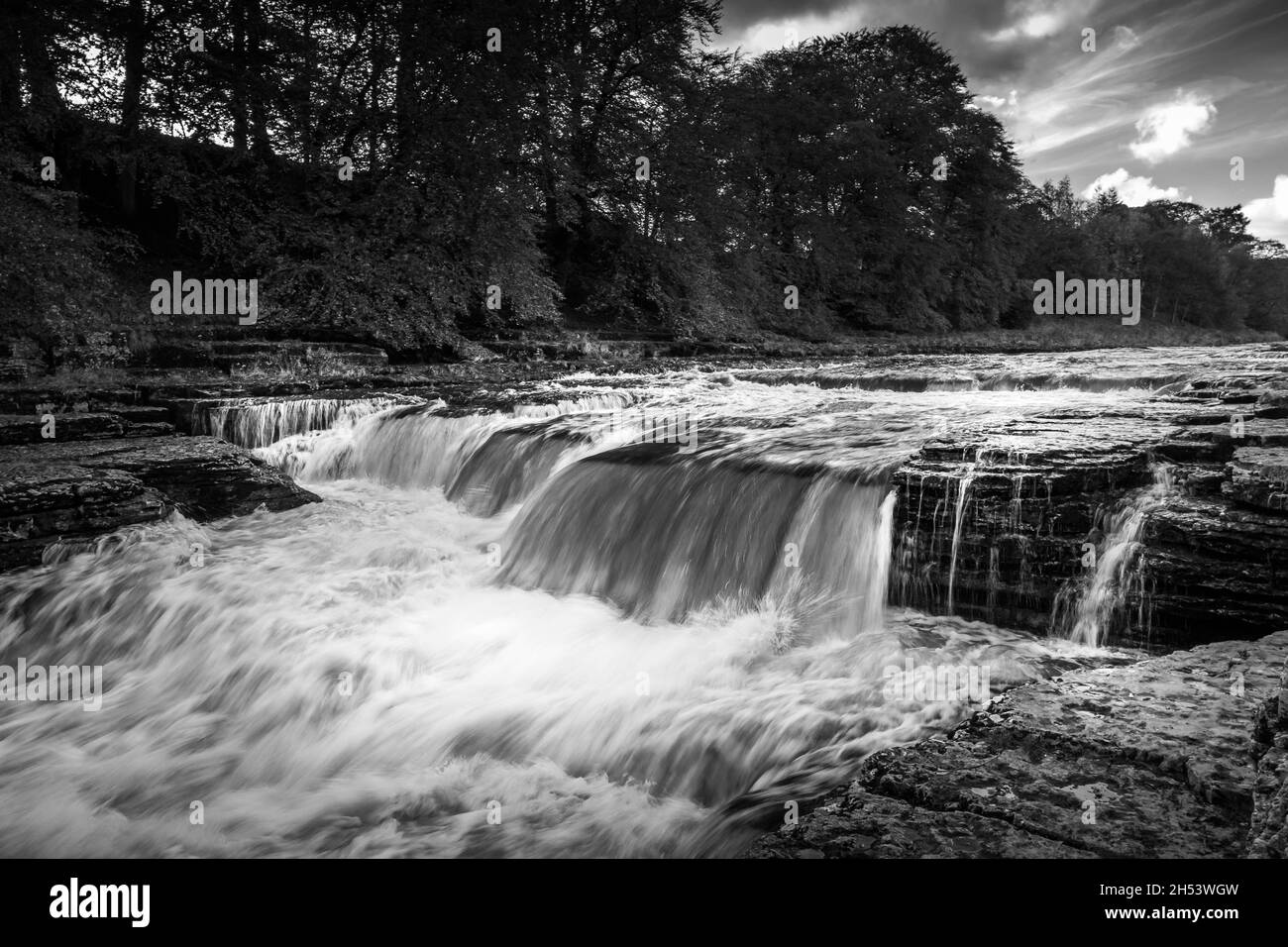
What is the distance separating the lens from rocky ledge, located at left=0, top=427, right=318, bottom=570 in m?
5.71

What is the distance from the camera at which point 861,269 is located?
36.5m

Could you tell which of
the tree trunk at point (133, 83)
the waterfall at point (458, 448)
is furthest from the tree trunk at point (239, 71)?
the waterfall at point (458, 448)

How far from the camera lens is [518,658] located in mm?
4848

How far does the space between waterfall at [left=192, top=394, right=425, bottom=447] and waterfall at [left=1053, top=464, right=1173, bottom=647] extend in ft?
29.2

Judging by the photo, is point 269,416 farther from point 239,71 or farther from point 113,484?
point 239,71

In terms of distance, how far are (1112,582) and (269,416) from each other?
9940mm

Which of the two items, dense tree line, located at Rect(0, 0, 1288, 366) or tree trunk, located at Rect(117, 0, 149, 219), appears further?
tree trunk, located at Rect(117, 0, 149, 219)

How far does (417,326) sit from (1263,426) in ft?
49.7

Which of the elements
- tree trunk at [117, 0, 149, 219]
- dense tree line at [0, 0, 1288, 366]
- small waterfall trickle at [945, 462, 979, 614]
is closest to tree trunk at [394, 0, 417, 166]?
dense tree line at [0, 0, 1288, 366]

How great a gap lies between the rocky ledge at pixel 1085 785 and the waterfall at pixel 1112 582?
148 centimetres

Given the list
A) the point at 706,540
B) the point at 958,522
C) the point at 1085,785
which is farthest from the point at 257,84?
the point at 1085,785

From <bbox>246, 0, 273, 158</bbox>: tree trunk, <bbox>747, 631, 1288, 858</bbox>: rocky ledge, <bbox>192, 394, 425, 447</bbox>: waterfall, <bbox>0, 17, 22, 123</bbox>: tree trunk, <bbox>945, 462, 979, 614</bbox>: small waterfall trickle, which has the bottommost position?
<bbox>747, 631, 1288, 858</bbox>: rocky ledge

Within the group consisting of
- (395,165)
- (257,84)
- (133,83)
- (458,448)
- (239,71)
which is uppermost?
(239,71)

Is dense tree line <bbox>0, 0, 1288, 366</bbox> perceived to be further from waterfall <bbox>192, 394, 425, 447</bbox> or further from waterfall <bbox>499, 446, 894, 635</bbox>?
waterfall <bbox>499, 446, 894, 635</bbox>
